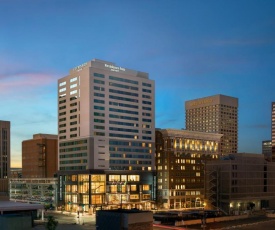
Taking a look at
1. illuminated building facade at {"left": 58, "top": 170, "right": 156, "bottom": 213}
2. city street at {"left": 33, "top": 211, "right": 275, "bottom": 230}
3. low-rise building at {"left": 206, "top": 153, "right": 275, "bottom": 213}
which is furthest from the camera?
illuminated building facade at {"left": 58, "top": 170, "right": 156, "bottom": 213}

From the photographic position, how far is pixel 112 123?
19888cm

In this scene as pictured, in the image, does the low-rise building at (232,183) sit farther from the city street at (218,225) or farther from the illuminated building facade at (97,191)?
the illuminated building facade at (97,191)

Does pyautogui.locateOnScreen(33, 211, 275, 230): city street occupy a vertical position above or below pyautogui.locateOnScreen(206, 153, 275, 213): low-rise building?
below

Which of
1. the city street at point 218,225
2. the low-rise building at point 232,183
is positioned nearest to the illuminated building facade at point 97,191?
the city street at point 218,225

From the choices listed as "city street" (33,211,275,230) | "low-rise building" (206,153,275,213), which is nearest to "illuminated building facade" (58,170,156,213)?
"city street" (33,211,275,230)

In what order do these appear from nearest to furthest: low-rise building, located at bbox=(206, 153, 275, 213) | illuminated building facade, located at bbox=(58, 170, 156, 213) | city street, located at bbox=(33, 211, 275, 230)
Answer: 1. city street, located at bbox=(33, 211, 275, 230)
2. low-rise building, located at bbox=(206, 153, 275, 213)
3. illuminated building facade, located at bbox=(58, 170, 156, 213)

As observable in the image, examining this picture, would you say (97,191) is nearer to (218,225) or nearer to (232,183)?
(232,183)

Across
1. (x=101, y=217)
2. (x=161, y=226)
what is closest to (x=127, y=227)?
(x=101, y=217)

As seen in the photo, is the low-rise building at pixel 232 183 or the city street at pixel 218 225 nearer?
the city street at pixel 218 225

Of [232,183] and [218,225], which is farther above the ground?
[232,183]

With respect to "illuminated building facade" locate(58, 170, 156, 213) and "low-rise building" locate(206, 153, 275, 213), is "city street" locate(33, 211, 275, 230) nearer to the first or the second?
"illuminated building facade" locate(58, 170, 156, 213)

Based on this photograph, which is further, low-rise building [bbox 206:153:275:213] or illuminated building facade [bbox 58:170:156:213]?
illuminated building facade [bbox 58:170:156:213]

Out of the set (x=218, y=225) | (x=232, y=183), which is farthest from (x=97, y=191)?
(x=218, y=225)

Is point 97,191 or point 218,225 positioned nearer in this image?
point 218,225
